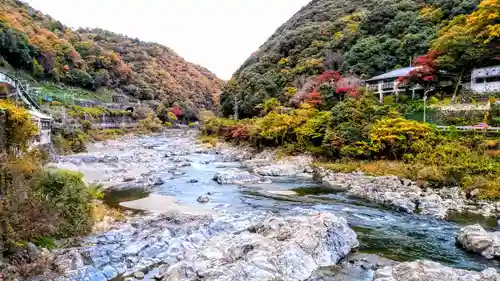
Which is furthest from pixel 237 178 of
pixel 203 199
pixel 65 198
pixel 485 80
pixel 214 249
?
pixel 485 80

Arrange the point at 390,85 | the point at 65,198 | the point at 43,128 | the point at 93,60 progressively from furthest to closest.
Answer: the point at 93,60
the point at 390,85
the point at 43,128
the point at 65,198

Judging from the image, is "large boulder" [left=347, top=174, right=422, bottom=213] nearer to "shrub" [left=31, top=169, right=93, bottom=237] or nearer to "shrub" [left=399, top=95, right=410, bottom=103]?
"shrub" [left=31, top=169, right=93, bottom=237]

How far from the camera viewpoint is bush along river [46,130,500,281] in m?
10.1

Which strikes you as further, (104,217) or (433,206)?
(433,206)

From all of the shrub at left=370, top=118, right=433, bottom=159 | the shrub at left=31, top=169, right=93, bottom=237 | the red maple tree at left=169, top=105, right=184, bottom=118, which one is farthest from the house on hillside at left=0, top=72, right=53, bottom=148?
the red maple tree at left=169, top=105, right=184, bottom=118

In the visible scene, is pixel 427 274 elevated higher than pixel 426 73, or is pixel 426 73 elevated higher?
pixel 426 73

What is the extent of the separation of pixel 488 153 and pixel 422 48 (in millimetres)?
23204

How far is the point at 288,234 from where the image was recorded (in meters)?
12.3

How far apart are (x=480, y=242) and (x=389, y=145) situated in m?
15.1

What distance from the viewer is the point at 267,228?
13375mm

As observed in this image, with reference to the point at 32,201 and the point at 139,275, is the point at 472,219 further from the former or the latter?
the point at 32,201

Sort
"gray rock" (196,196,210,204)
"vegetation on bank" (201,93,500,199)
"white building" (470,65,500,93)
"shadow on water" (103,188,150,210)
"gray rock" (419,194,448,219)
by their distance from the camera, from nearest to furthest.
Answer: "gray rock" (419,194,448,219) < "shadow on water" (103,188,150,210) < "gray rock" (196,196,210,204) < "vegetation on bank" (201,93,500,199) < "white building" (470,65,500,93)

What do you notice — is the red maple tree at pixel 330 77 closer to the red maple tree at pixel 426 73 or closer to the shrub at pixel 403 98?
the shrub at pixel 403 98

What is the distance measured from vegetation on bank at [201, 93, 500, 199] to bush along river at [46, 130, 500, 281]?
1541 millimetres
